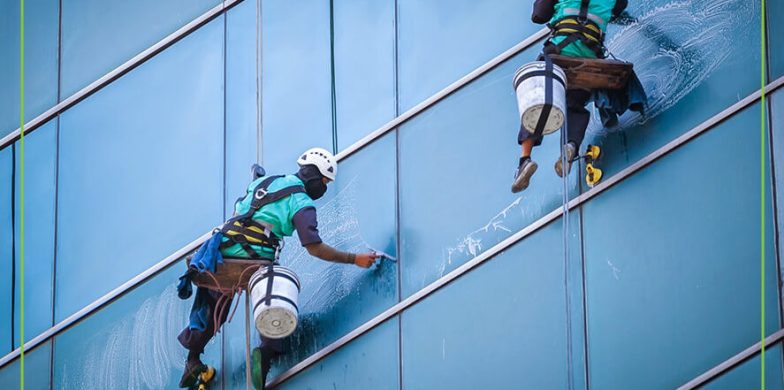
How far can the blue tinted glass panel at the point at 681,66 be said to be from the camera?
1162 centimetres

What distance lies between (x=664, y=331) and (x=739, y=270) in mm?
547

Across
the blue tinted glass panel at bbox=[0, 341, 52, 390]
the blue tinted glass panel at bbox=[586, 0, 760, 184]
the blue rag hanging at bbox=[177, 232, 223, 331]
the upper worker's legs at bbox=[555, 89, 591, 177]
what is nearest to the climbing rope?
the upper worker's legs at bbox=[555, 89, 591, 177]

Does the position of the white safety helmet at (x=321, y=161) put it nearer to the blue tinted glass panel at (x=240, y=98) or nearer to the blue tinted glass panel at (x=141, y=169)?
the blue tinted glass panel at (x=240, y=98)

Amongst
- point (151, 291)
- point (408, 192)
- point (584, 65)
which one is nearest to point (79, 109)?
point (151, 291)

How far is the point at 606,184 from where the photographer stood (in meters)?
11.7

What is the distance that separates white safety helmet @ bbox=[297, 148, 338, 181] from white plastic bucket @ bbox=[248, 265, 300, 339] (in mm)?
713

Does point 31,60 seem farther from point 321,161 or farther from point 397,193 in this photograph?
point 397,193

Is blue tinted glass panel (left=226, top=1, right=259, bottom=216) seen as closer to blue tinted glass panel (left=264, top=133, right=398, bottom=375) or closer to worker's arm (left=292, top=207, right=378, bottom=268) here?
blue tinted glass panel (left=264, top=133, right=398, bottom=375)

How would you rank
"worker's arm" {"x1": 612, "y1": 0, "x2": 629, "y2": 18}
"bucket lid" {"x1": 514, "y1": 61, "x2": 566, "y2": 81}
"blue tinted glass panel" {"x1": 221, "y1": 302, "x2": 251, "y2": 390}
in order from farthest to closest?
"blue tinted glass panel" {"x1": 221, "y1": 302, "x2": 251, "y2": 390} < "worker's arm" {"x1": 612, "y1": 0, "x2": 629, "y2": 18} < "bucket lid" {"x1": 514, "y1": 61, "x2": 566, "y2": 81}

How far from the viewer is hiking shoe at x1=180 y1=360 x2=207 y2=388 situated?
12359mm

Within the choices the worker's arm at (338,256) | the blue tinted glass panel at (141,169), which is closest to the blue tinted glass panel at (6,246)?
the blue tinted glass panel at (141,169)

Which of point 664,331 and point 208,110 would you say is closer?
point 664,331

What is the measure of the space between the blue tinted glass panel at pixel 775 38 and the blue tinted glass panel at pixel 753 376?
65.0 inches

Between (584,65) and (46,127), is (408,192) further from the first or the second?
(46,127)
